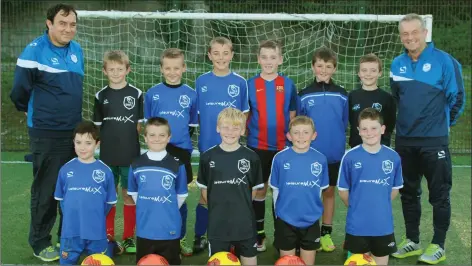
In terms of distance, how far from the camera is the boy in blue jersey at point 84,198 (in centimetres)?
405

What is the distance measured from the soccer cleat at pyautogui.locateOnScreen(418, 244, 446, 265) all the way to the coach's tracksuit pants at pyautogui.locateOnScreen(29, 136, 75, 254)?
2.80 meters

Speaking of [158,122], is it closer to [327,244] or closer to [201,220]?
[201,220]

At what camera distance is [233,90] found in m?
4.55

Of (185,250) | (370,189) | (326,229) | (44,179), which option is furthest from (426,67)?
(44,179)

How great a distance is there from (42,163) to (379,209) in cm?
246

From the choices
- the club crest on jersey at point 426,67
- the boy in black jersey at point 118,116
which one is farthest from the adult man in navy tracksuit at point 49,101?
the club crest on jersey at point 426,67

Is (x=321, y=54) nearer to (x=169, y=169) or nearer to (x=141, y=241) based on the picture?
(x=169, y=169)

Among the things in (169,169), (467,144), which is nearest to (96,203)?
(169,169)

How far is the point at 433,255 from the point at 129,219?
2.35 meters

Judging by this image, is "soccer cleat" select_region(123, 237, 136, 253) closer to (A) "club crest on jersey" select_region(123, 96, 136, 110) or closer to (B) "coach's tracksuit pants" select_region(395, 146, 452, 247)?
(A) "club crest on jersey" select_region(123, 96, 136, 110)

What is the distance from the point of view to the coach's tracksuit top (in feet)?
15.1

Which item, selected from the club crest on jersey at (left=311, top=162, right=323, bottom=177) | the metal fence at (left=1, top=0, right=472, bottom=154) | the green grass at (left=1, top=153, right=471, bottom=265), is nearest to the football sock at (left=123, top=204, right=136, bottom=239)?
the green grass at (left=1, top=153, right=471, bottom=265)

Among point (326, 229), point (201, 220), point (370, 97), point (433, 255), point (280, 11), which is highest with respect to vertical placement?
point (280, 11)

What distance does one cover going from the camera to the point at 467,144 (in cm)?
912
